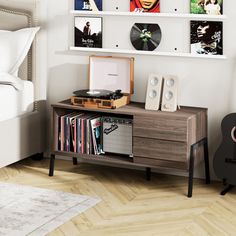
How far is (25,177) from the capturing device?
3.91 metres

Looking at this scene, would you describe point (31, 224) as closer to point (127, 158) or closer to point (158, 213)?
point (158, 213)

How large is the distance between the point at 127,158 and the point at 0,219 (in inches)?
40.9

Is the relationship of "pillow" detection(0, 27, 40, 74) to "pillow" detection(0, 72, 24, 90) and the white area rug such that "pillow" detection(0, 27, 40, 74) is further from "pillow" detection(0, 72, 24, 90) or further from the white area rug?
the white area rug

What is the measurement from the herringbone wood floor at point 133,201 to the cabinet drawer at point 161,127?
14.4 inches

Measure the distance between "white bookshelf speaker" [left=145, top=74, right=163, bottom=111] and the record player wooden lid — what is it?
0.22 metres

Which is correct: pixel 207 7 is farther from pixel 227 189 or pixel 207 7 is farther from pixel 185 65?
pixel 227 189

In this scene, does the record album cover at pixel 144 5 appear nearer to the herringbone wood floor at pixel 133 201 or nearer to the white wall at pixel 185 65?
the white wall at pixel 185 65

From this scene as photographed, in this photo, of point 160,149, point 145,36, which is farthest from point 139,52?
point 160,149

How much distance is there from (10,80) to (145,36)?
38.1 inches

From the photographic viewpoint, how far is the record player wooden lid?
12.9 ft

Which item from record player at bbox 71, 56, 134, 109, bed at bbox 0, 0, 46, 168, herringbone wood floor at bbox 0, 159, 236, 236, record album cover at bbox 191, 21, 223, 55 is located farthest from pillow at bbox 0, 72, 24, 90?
record album cover at bbox 191, 21, 223, 55

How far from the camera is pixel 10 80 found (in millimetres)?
3891

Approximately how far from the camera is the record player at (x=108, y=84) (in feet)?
12.4

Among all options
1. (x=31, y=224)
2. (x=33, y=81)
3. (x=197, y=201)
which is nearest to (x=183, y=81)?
(x=197, y=201)
